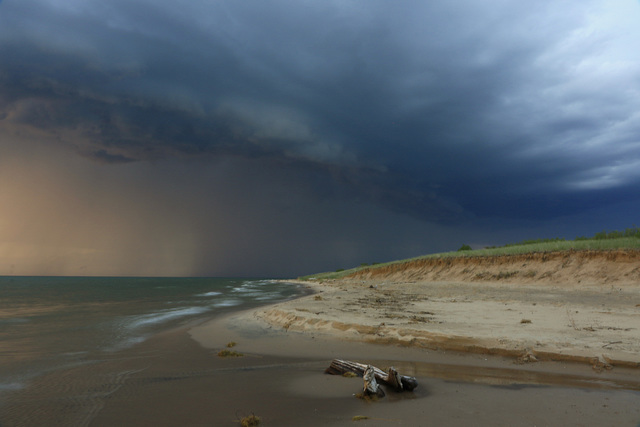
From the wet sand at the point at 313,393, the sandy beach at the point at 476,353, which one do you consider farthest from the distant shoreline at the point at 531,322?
the wet sand at the point at 313,393

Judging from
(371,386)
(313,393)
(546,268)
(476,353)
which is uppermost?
(546,268)

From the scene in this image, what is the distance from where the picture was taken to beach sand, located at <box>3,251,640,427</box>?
13.8ft

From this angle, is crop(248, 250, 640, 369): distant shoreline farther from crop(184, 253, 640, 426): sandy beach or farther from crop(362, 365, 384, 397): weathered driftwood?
crop(362, 365, 384, 397): weathered driftwood

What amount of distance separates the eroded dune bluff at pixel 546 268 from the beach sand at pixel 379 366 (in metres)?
10.2

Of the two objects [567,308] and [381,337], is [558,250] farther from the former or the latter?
[381,337]

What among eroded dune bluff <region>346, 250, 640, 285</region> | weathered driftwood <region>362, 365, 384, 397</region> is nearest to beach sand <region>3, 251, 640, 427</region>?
weathered driftwood <region>362, 365, 384, 397</region>

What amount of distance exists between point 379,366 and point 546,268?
21527 millimetres

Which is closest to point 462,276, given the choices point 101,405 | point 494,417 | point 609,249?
point 609,249

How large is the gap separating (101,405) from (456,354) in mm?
6766

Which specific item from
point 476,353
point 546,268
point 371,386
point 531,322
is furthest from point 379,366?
point 546,268

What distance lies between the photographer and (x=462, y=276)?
2889cm

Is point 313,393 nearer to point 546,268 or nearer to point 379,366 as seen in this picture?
point 379,366

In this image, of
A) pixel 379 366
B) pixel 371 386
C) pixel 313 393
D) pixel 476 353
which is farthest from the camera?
pixel 476 353

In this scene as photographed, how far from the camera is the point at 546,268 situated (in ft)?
73.1
